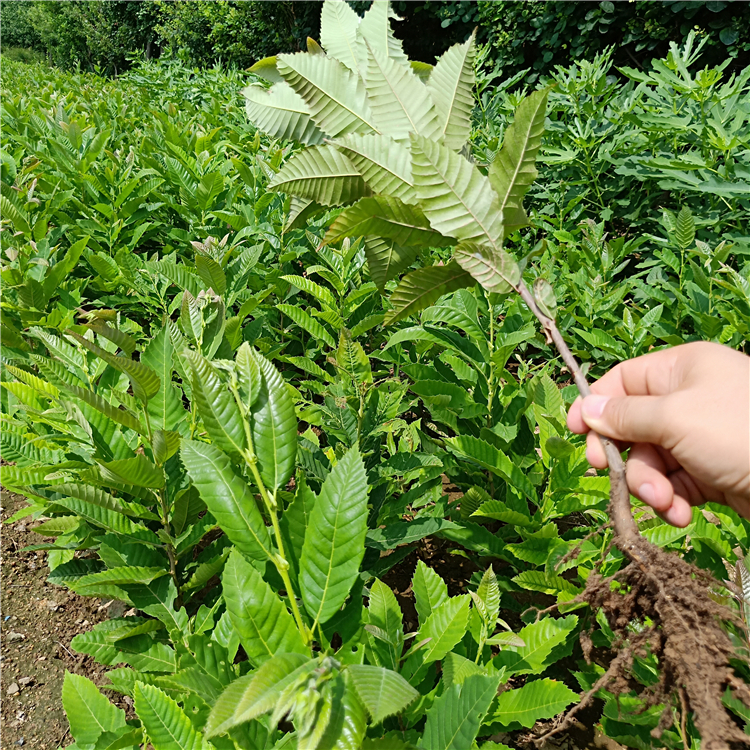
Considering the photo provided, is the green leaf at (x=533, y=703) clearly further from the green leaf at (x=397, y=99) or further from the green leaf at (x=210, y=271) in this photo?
the green leaf at (x=210, y=271)

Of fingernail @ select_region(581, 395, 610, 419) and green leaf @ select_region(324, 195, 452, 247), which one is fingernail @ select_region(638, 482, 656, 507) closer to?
fingernail @ select_region(581, 395, 610, 419)

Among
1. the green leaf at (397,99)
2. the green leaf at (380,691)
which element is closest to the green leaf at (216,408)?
the green leaf at (380,691)

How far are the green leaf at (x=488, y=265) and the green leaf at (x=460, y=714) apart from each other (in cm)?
78

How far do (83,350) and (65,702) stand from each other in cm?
117

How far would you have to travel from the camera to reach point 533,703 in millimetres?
1461

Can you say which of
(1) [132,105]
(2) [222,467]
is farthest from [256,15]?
(2) [222,467]

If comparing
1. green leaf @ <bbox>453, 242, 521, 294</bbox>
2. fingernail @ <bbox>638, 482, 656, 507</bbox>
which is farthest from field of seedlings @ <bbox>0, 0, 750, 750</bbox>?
fingernail @ <bbox>638, 482, 656, 507</bbox>

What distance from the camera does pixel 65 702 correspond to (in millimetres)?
1476

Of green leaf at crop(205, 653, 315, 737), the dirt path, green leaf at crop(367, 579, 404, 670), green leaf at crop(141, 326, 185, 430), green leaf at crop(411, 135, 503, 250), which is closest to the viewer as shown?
green leaf at crop(205, 653, 315, 737)

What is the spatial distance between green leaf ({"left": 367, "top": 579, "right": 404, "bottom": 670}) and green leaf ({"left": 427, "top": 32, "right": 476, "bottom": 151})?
1.06 meters

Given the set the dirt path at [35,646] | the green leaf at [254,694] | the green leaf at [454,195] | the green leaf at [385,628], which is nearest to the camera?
the green leaf at [254,694]

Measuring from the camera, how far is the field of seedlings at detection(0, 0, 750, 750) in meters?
1.08

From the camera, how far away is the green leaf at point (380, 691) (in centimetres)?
90

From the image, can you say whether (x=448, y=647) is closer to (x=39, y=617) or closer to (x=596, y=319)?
(x=39, y=617)
